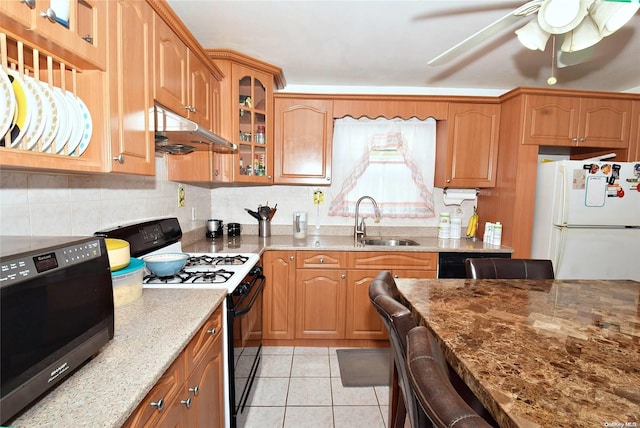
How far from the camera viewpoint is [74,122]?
95 centimetres

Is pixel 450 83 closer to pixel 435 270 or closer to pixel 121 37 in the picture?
pixel 435 270

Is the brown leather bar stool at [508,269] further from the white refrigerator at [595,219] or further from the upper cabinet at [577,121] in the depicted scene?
the upper cabinet at [577,121]

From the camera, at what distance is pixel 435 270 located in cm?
258

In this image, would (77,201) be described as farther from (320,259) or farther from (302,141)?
(302,141)

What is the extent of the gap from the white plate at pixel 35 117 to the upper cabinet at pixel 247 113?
156cm

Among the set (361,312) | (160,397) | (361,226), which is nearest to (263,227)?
(361,226)

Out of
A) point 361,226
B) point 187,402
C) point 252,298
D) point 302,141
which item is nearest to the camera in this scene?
point 187,402

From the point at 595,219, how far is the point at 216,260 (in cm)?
280

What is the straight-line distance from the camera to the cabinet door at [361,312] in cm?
258

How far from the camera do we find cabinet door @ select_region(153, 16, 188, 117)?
1.39 meters

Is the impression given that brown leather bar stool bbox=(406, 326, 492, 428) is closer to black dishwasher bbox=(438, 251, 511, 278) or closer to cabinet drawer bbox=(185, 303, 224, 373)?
cabinet drawer bbox=(185, 303, 224, 373)

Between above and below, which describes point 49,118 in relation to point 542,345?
above

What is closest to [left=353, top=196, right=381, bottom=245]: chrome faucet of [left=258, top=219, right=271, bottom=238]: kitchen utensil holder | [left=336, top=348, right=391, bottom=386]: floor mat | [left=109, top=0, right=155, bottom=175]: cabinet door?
[left=258, top=219, right=271, bottom=238]: kitchen utensil holder

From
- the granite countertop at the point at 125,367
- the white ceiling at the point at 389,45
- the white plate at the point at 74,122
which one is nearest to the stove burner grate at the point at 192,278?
the granite countertop at the point at 125,367
